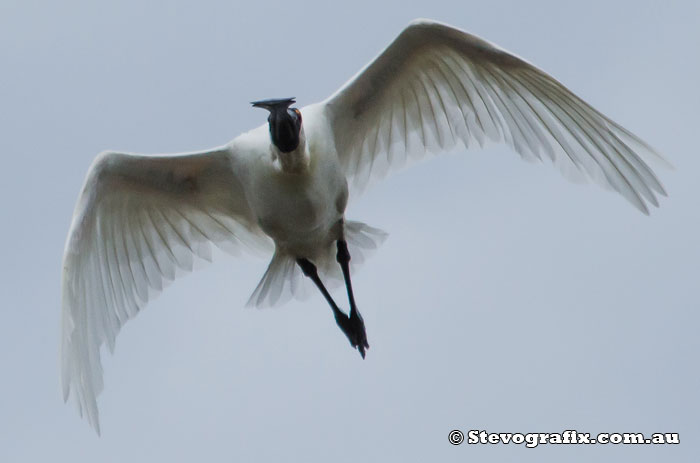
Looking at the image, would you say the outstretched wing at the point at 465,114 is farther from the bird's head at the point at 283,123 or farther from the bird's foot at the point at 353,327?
the bird's foot at the point at 353,327

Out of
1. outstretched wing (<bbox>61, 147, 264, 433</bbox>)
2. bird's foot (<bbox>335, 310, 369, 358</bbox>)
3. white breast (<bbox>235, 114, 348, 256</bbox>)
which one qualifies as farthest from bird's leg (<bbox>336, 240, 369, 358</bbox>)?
outstretched wing (<bbox>61, 147, 264, 433</bbox>)

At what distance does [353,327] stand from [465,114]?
2.13 metres

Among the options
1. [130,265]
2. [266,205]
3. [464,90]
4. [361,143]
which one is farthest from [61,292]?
[464,90]

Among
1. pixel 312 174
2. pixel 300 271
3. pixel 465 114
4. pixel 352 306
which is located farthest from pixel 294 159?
pixel 352 306

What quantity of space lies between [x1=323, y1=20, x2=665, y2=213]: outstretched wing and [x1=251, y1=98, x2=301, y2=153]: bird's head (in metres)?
0.52

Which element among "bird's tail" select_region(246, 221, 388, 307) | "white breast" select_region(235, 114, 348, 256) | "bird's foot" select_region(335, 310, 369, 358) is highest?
"white breast" select_region(235, 114, 348, 256)

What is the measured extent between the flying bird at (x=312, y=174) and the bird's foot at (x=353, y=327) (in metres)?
0.01

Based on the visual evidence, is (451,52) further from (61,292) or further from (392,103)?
(61,292)

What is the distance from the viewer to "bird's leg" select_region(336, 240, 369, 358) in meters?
12.1

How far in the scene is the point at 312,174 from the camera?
11250mm

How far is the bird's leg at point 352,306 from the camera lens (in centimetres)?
1212

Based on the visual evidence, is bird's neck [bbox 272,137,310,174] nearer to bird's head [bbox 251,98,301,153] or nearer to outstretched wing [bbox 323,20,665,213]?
bird's head [bbox 251,98,301,153]

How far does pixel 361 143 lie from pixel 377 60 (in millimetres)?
942

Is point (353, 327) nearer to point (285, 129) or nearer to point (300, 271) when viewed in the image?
point (300, 271)
